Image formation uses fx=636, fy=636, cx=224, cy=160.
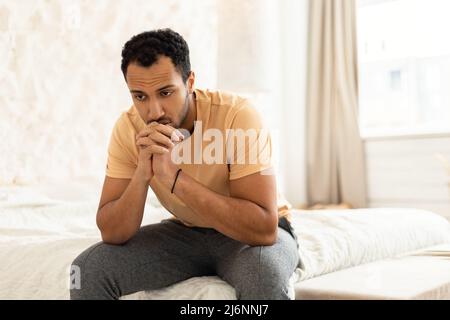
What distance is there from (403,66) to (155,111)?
317cm

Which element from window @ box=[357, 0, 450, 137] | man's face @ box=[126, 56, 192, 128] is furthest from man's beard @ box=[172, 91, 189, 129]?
window @ box=[357, 0, 450, 137]

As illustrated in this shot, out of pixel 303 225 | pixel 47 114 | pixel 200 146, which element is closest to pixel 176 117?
pixel 200 146

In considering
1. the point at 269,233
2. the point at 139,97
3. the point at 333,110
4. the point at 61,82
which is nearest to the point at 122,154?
the point at 139,97

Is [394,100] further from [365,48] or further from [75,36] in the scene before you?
[75,36]

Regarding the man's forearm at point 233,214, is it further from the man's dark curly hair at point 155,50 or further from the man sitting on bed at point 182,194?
the man's dark curly hair at point 155,50

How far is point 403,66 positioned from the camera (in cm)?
445

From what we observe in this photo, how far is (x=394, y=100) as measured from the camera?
449cm

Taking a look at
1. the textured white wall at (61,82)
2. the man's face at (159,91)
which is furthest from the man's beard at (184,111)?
the textured white wall at (61,82)

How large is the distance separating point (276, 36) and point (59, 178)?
231 cm

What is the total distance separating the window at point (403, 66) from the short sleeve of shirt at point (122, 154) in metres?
2.85

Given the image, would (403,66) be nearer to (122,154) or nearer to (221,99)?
(221,99)

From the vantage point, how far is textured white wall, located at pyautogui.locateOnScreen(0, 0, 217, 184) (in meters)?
2.88

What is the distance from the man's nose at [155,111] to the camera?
167cm

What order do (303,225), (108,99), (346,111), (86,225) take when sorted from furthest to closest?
(346,111) < (108,99) < (86,225) < (303,225)
